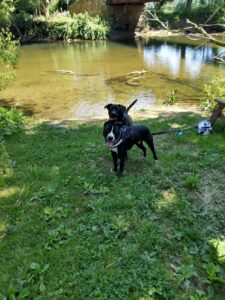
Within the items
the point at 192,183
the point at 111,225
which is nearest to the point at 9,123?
the point at 111,225

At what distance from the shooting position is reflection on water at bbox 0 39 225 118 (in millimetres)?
11164

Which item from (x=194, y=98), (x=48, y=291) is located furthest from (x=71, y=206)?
(x=194, y=98)

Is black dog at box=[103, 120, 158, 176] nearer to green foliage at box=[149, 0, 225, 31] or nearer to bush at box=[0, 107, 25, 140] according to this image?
bush at box=[0, 107, 25, 140]

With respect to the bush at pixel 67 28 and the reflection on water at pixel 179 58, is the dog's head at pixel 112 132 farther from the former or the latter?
the bush at pixel 67 28

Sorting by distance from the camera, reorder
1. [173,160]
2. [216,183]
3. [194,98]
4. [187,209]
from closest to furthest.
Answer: [187,209], [216,183], [173,160], [194,98]

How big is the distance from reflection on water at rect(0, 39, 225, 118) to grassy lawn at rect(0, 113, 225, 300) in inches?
192

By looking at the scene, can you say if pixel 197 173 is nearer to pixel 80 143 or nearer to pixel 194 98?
pixel 80 143

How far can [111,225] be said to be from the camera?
350 cm

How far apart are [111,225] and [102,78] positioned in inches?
469

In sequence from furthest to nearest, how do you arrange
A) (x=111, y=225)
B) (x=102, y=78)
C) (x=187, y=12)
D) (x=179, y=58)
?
(x=187, y=12) → (x=179, y=58) → (x=102, y=78) → (x=111, y=225)

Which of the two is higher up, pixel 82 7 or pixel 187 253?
pixel 82 7

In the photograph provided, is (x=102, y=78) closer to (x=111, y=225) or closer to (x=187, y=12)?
(x=111, y=225)

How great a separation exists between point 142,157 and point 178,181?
1.00m

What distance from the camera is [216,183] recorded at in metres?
4.37
